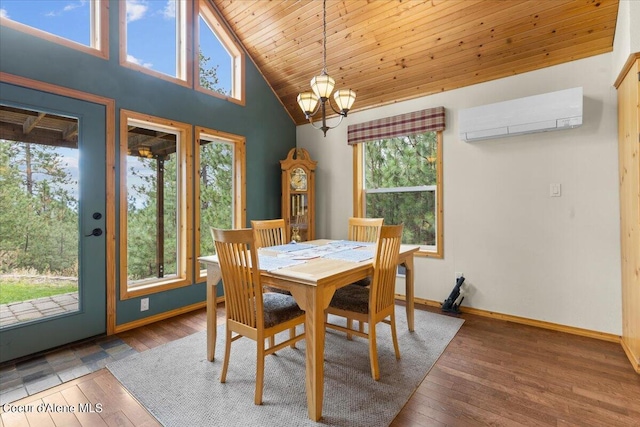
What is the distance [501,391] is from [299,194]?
3.12 m

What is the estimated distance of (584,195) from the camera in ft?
8.93

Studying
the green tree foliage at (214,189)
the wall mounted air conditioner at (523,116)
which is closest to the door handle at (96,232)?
the green tree foliage at (214,189)

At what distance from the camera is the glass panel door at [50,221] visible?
2332 millimetres

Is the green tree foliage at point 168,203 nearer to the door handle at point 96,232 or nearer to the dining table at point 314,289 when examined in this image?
the door handle at point 96,232

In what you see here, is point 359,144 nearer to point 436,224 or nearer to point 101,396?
point 436,224

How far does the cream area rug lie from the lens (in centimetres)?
170

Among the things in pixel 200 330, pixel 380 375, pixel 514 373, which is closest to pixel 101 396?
pixel 200 330

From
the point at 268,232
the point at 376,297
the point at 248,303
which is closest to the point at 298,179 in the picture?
the point at 268,232

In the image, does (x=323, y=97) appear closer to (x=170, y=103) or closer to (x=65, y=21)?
(x=170, y=103)

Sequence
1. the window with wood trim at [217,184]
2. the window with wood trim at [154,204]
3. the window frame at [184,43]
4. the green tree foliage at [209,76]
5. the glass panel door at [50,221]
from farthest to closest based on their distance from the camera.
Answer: the green tree foliage at [209,76], the window with wood trim at [217,184], the window frame at [184,43], the window with wood trim at [154,204], the glass panel door at [50,221]

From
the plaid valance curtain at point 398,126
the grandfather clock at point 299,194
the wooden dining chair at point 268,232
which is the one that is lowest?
the wooden dining chair at point 268,232

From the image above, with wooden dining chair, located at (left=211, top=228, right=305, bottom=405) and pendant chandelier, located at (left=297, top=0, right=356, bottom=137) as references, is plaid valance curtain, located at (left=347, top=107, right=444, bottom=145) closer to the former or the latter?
pendant chandelier, located at (left=297, top=0, right=356, bottom=137)

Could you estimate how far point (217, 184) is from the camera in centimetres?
378

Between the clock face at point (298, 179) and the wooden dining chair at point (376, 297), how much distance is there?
2.22 m
